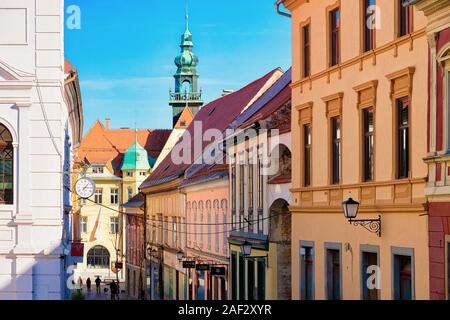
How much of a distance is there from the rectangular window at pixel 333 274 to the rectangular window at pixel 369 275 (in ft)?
5.85

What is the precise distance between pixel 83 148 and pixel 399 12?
91.4 meters

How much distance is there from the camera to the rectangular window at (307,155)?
26.4 meters

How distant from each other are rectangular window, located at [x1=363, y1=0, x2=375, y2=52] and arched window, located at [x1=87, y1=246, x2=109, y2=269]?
80252 mm

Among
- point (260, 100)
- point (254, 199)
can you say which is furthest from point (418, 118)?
point (260, 100)

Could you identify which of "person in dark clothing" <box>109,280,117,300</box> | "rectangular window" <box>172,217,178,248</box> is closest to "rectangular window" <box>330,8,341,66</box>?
"rectangular window" <box>172,217,178,248</box>

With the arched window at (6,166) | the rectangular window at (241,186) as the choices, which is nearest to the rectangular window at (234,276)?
the rectangular window at (241,186)

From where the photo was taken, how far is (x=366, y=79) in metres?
22.0

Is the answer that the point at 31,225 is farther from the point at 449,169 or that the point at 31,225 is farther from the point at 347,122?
the point at 449,169

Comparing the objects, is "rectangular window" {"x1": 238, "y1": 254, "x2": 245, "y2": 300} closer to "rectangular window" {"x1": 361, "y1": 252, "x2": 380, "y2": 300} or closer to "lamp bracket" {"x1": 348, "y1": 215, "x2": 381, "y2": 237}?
"rectangular window" {"x1": 361, "y1": 252, "x2": 380, "y2": 300}

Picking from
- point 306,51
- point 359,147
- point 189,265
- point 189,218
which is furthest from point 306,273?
point 189,218

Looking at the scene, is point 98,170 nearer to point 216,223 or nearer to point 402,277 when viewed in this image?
point 216,223

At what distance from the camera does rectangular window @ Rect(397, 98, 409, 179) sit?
19922mm

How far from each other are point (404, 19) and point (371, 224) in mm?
3915

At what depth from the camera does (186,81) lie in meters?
107
